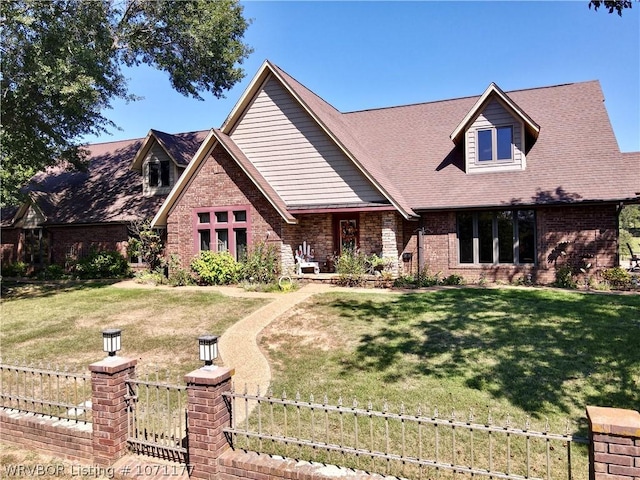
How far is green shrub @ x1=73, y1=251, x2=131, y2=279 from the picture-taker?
68.3ft

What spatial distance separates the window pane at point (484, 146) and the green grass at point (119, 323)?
1090 centimetres

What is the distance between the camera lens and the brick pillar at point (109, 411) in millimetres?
5465

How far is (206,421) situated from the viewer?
197 inches

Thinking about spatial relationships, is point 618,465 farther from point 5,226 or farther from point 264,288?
point 5,226

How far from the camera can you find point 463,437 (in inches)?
218

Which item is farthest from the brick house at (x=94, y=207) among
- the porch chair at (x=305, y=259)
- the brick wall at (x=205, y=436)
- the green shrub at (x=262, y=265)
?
the brick wall at (x=205, y=436)

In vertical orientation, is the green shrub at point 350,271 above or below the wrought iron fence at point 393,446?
→ above

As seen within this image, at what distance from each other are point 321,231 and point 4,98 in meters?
14.3

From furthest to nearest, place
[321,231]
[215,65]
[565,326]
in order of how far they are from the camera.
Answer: [215,65] < [321,231] < [565,326]

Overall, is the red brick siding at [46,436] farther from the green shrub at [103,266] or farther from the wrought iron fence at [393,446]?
the green shrub at [103,266]

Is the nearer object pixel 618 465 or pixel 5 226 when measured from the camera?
pixel 618 465

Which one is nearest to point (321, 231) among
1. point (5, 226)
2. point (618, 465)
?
point (618, 465)

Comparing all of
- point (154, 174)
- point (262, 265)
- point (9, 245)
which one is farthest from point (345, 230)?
point (9, 245)

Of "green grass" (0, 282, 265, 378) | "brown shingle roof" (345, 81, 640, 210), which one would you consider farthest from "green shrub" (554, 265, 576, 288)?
"green grass" (0, 282, 265, 378)
